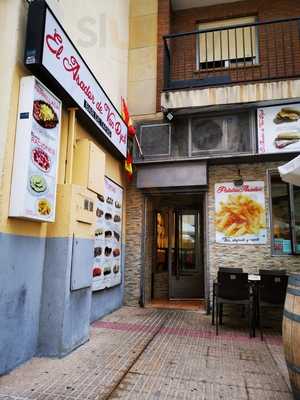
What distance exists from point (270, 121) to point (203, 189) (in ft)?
6.25

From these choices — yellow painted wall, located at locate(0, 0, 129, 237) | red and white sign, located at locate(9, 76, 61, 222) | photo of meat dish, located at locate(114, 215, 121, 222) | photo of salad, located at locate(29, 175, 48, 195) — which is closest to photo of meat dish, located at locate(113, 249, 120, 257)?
photo of meat dish, located at locate(114, 215, 121, 222)

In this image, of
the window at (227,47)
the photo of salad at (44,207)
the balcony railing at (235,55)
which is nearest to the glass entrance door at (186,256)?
the balcony railing at (235,55)

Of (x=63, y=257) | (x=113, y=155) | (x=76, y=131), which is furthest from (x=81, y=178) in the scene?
(x=113, y=155)

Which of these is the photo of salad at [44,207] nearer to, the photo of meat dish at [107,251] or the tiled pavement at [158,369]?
the tiled pavement at [158,369]

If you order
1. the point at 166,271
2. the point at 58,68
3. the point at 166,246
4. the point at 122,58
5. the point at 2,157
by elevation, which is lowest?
the point at 166,271

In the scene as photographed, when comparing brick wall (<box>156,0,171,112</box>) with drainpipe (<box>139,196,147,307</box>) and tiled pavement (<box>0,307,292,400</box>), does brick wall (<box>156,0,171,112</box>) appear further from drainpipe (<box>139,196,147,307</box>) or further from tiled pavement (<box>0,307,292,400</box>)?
tiled pavement (<box>0,307,292,400</box>)

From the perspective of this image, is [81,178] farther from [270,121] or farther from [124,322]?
[270,121]

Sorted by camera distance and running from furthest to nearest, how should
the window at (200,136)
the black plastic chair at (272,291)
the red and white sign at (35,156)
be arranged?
the window at (200,136), the black plastic chair at (272,291), the red and white sign at (35,156)

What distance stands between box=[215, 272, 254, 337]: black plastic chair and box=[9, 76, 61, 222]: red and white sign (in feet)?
9.52

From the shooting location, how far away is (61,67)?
3.62 metres

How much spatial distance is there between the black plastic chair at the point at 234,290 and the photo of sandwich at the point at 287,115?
323cm

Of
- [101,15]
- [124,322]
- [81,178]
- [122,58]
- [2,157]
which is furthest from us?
[122,58]

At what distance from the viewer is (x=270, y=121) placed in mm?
6137

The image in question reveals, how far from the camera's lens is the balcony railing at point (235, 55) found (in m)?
7.12
